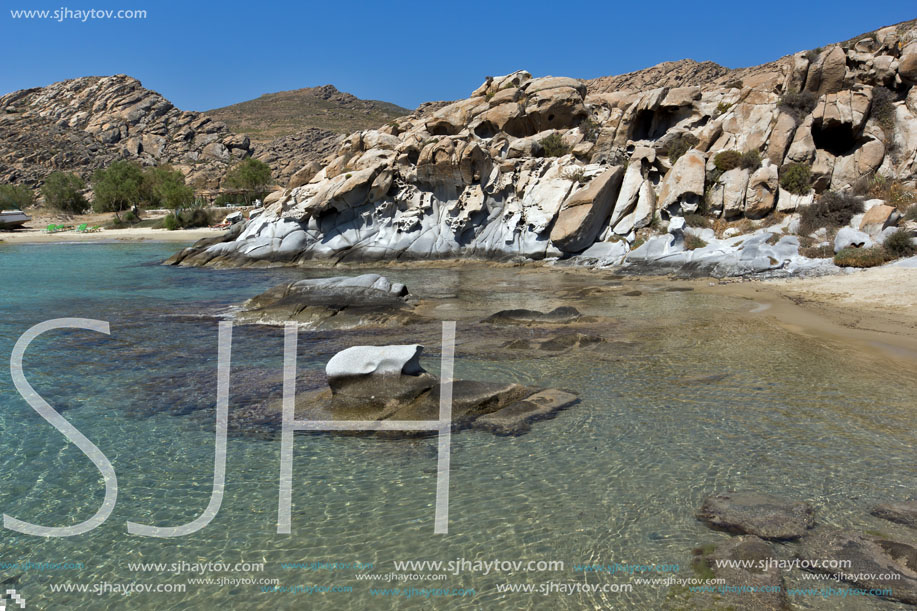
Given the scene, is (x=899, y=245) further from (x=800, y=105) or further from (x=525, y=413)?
(x=525, y=413)

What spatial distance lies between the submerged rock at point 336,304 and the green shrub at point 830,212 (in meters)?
15.1

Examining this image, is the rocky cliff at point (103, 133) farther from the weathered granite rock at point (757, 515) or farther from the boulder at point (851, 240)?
the weathered granite rock at point (757, 515)

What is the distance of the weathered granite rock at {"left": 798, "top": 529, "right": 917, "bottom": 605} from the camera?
14.1 feet

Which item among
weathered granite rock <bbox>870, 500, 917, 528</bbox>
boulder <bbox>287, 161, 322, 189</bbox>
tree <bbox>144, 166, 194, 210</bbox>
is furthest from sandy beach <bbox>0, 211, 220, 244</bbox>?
weathered granite rock <bbox>870, 500, 917, 528</bbox>

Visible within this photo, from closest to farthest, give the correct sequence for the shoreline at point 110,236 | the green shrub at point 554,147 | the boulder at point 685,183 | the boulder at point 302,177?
the boulder at point 685,183 < the green shrub at point 554,147 < the boulder at point 302,177 < the shoreline at point 110,236

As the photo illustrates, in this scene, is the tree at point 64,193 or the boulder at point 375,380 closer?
the boulder at point 375,380

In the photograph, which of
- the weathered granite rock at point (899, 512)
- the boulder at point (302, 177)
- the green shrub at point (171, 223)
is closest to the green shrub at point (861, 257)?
the weathered granite rock at point (899, 512)

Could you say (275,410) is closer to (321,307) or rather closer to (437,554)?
(437,554)

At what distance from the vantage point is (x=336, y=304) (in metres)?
15.6

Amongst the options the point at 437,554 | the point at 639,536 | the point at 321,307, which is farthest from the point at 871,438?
the point at 321,307

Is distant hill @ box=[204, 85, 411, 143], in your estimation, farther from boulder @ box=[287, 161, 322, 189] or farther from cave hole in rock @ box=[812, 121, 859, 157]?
cave hole in rock @ box=[812, 121, 859, 157]

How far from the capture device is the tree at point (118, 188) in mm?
62781

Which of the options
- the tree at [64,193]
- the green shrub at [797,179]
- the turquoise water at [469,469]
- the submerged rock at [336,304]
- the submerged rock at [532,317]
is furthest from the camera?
the tree at [64,193]

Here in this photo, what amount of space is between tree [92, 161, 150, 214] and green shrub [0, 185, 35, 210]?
8578mm
